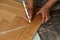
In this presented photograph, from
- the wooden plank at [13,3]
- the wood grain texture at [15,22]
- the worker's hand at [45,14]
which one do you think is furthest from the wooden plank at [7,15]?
the worker's hand at [45,14]

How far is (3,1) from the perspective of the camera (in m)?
1.49

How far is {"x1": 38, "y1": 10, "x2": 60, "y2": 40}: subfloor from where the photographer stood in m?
1.19

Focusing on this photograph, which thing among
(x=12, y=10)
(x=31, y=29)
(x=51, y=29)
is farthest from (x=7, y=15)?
(x=51, y=29)

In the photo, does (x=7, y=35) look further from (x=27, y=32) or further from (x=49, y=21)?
(x=49, y=21)

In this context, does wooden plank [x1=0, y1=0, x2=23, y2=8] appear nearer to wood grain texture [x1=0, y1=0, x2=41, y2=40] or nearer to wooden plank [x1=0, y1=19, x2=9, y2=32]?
wood grain texture [x1=0, y1=0, x2=41, y2=40]

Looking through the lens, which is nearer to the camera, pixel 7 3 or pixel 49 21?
pixel 49 21

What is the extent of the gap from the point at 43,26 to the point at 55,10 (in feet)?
0.76

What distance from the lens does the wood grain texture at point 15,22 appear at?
1.19 m

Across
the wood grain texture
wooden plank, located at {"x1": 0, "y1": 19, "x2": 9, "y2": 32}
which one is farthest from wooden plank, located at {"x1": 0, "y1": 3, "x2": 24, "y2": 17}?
wooden plank, located at {"x1": 0, "y1": 19, "x2": 9, "y2": 32}

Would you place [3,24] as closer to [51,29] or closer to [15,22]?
[15,22]

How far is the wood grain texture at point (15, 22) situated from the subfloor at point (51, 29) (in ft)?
0.19

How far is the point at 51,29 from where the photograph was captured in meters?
1.24

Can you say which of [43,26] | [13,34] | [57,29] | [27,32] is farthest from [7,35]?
[57,29]

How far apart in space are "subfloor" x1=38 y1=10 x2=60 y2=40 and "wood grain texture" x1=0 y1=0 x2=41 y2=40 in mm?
59
